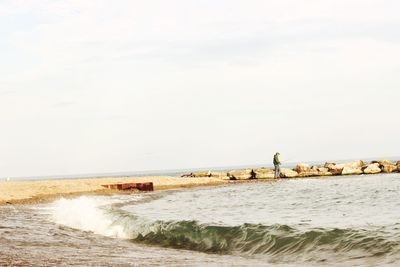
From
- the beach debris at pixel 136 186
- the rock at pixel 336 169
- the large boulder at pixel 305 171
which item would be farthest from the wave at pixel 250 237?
the rock at pixel 336 169

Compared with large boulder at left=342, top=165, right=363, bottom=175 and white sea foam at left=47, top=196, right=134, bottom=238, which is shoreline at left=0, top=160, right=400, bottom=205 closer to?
large boulder at left=342, top=165, right=363, bottom=175

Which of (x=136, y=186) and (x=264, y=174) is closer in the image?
(x=136, y=186)

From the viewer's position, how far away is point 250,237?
12.9 metres

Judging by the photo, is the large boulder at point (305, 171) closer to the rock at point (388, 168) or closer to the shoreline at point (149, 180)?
the shoreline at point (149, 180)

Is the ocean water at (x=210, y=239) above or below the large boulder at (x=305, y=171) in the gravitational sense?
below

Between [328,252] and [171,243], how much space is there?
13.8 feet

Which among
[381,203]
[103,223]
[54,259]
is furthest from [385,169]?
[54,259]

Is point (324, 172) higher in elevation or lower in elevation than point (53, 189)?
lower

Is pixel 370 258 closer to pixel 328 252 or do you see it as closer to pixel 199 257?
pixel 328 252

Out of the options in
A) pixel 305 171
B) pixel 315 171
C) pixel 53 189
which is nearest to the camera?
pixel 53 189

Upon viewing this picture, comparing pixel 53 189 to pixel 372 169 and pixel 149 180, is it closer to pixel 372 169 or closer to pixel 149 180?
pixel 149 180

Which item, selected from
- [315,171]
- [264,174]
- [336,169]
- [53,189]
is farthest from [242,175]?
[53,189]

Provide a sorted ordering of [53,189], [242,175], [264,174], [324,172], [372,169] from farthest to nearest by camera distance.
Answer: [372,169] < [324,172] < [242,175] < [264,174] < [53,189]

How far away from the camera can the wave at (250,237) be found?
36.5 ft
